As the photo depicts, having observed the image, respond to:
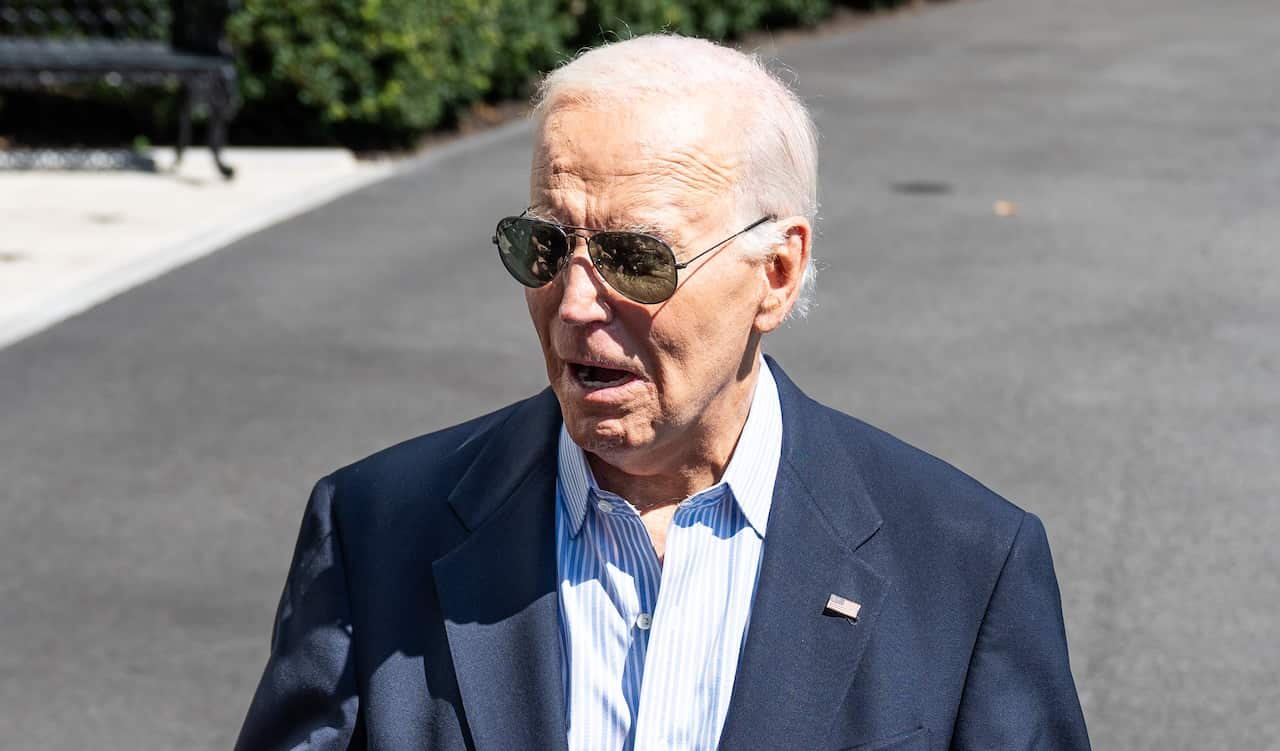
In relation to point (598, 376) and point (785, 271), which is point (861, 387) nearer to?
point (785, 271)

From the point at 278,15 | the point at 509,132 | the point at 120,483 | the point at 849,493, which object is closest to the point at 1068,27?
the point at 509,132

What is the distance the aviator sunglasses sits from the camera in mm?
2477

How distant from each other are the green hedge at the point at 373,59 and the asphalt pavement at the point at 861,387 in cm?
58

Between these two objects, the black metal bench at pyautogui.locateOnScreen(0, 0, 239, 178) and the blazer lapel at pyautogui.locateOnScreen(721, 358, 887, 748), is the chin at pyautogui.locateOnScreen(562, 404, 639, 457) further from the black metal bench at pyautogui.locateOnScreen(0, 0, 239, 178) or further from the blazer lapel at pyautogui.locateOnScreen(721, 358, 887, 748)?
the black metal bench at pyautogui.locateOnScreen(0, 0, 239, 178)

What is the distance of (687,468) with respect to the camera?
8.88 ft

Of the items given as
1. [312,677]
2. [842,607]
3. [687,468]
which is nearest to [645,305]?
[687,468]

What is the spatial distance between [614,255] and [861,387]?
6.17 meters

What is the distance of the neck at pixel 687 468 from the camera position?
268cm

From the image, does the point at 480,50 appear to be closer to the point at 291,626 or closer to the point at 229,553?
the point at 229,553

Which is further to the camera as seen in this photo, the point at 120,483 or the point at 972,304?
the point at 972,304

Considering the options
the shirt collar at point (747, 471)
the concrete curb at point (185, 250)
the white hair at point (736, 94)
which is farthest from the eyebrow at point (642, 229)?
the concrete curb at point (185, 250)

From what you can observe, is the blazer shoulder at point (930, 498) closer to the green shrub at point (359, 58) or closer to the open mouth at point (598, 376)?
the open mouth at point (598, 376)

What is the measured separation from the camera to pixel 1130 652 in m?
6.00

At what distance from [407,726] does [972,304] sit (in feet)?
25.7
